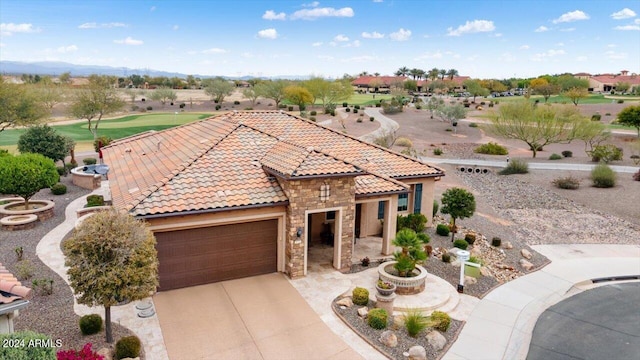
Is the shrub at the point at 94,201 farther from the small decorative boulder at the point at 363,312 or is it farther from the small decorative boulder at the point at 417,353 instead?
the small decorative boulder at the point at 417,353

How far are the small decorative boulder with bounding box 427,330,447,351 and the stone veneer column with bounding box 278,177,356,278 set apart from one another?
4.98 m

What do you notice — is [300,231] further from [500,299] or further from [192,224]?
[500,299]

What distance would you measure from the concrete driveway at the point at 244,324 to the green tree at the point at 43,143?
75.2 ft

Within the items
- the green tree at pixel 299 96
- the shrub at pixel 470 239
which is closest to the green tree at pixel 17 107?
the shrub at pixel 470 239

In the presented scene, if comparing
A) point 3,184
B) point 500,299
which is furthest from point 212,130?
point 500,299

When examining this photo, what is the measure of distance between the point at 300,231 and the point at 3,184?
15942 millimetres

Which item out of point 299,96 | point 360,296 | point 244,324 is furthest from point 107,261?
point 299,96

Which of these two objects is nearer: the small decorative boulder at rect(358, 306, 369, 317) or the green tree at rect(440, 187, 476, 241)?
the small decorative boulder at rect(358, 306, 369, 317)

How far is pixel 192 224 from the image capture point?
51.3 feet

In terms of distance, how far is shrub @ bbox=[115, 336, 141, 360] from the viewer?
11.5 m

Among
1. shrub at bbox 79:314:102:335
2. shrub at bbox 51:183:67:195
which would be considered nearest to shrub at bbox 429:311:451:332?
shrub at bbox 79:314:102:335

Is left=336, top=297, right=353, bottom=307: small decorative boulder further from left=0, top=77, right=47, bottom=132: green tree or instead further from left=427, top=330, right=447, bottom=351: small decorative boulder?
left=0, top=77, right=47, bottom=132: green tree

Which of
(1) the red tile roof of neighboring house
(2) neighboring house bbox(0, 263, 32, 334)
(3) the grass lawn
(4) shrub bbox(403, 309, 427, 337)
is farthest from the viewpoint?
(3) the grass lawn

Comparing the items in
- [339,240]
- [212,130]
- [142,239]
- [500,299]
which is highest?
[212,130]
